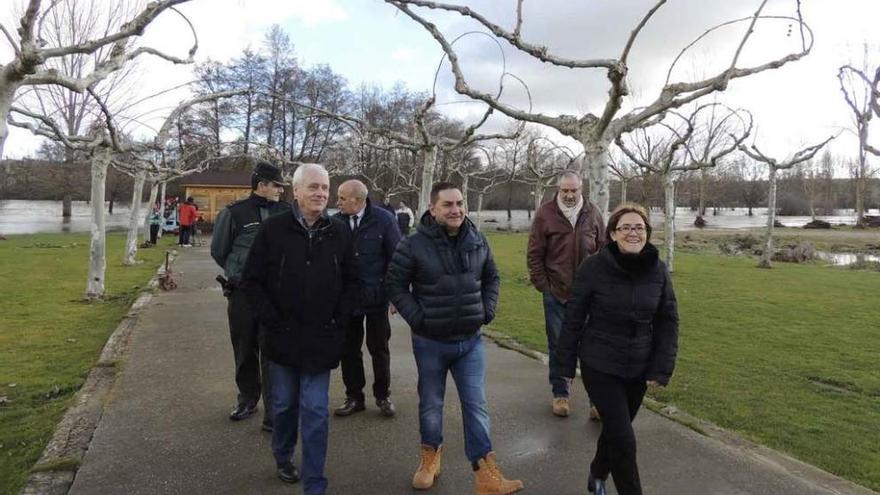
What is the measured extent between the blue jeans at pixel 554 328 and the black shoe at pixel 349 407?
5.36 ft

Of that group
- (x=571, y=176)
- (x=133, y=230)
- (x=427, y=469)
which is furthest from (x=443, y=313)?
(x=133, y=230)

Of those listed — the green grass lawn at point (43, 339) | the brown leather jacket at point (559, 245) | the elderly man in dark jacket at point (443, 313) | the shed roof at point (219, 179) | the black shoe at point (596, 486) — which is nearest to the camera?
the black shoe at point (596, 486)

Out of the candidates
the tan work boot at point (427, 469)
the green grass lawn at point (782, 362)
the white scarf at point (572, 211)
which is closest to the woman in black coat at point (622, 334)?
the tan work boot at point (427, 469)

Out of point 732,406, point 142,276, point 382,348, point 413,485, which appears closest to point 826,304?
point 732,406

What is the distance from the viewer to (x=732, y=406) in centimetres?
550

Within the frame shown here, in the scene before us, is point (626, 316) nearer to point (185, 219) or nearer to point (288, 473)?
point (288, 473)

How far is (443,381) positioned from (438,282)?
0.63 m

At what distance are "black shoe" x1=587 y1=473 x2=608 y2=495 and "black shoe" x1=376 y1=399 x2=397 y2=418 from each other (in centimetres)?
183

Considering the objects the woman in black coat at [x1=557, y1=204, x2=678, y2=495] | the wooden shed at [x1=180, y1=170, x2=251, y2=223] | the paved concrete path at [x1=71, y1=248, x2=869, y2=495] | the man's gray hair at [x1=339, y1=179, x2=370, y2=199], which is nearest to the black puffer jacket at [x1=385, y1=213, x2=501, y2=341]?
the woman in black coat at [x1=557, y1=204, x2=678, y2=495]

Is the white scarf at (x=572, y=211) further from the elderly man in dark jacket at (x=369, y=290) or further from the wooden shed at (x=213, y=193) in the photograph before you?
the wooden shed at (x=213, y=193)

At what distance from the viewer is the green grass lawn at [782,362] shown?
4.82m

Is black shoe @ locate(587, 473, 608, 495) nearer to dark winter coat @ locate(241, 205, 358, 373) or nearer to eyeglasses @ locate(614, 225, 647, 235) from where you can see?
eyeglasses @ locate(614, 225, 647, 235)

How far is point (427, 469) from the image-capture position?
148 inches

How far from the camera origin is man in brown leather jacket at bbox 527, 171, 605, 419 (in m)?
5.06
